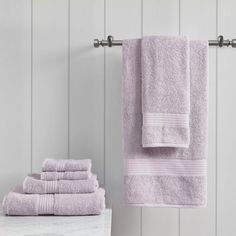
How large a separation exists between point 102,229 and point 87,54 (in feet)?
2.19

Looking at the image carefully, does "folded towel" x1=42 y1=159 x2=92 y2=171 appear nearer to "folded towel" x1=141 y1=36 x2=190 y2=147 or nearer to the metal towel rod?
"folded towel" x1=141 y1=36 x2=190 y2=147

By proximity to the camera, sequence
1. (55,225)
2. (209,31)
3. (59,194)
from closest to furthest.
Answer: (55,225) → (59,194) → (209,31)

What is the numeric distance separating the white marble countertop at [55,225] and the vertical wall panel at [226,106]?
0.49 metres

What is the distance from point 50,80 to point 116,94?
9.3 inches

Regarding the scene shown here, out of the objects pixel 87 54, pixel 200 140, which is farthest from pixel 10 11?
pixel 200 140

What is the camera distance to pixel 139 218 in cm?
155

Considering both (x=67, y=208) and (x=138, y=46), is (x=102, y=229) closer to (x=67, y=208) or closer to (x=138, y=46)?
(x=67, y=208)

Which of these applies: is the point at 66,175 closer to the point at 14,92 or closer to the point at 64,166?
the point at 64,166

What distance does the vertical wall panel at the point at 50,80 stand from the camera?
1547 millimetres

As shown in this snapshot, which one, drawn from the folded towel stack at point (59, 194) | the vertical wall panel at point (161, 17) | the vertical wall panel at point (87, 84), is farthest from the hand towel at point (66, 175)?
the vertical wall panel at point (161, 17)

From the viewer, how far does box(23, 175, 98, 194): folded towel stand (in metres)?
1.27

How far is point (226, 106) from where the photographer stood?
155cm

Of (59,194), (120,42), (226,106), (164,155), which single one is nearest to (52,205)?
(59,194)

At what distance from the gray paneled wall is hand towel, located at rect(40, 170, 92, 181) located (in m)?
0.24
